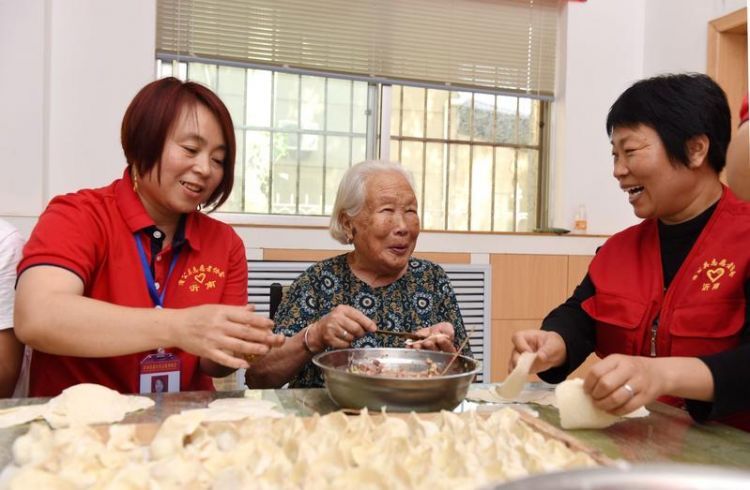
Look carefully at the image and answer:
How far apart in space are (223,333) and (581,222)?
329 centimetres

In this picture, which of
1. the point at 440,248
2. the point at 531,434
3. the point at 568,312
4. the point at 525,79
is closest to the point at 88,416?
the point at 531,434

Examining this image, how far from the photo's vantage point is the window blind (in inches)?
144

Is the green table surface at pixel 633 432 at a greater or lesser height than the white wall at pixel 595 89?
lesser

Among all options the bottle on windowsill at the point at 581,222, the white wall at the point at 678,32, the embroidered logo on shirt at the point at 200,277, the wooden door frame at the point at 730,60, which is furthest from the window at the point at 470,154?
the embroidered logo on shirt at the point at 200,277

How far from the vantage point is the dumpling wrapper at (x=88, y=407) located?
1.13 metres

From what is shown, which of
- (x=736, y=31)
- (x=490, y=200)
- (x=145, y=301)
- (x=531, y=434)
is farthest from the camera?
(x=490, y=200)

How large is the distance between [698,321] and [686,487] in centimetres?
118

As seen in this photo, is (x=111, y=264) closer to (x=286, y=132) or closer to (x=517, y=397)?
(x=517, y=397)

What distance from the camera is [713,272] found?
1.47 meters

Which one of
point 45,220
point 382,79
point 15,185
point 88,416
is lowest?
point 88,416

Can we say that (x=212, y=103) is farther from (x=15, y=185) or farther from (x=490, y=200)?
(x=490, y=200)

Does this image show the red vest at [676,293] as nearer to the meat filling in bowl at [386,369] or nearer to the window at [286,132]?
the meat filling in bowl at [386,369]

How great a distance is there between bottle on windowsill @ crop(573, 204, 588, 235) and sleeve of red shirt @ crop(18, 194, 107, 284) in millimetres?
3243

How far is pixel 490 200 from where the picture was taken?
4.27 m
